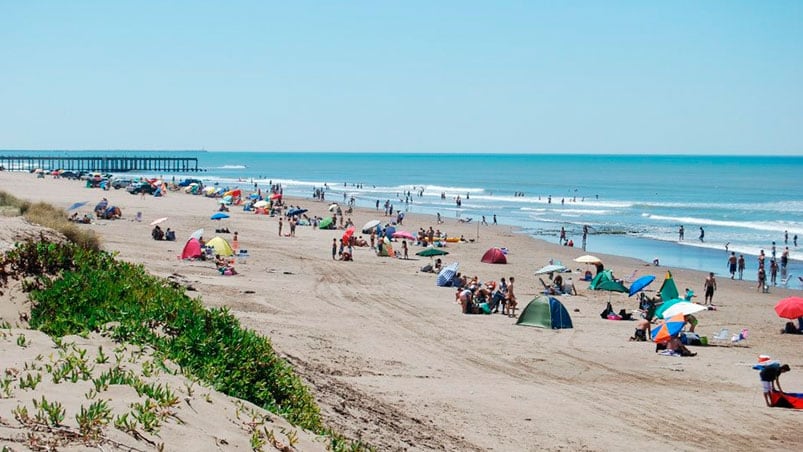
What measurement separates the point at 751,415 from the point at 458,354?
565 cm

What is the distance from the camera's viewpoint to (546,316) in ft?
67.8

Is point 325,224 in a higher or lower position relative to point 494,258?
higher

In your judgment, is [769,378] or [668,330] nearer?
[769,378]

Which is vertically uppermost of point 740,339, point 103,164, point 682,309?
point 103,164

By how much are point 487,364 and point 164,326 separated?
865 cm

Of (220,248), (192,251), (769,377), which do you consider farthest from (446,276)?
(769,377)

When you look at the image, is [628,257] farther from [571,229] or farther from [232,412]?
[232,412]

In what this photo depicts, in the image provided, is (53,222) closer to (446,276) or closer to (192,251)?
(192,251)

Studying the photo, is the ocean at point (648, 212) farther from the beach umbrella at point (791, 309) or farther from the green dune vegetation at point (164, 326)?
the green dune vegetation at point (164, 326)

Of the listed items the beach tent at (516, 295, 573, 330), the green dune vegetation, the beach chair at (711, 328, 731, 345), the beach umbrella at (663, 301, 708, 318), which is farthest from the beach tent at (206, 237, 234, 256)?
the green dune vegetation

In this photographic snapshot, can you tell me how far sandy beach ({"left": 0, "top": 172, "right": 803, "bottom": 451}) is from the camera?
11539mm

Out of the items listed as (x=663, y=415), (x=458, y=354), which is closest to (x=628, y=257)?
(x=458, y=354)

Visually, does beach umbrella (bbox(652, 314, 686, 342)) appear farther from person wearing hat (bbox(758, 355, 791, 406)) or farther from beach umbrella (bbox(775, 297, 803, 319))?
beach umbrella (bbox(775, 297, 803, 319))

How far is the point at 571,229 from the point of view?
52.8 m
